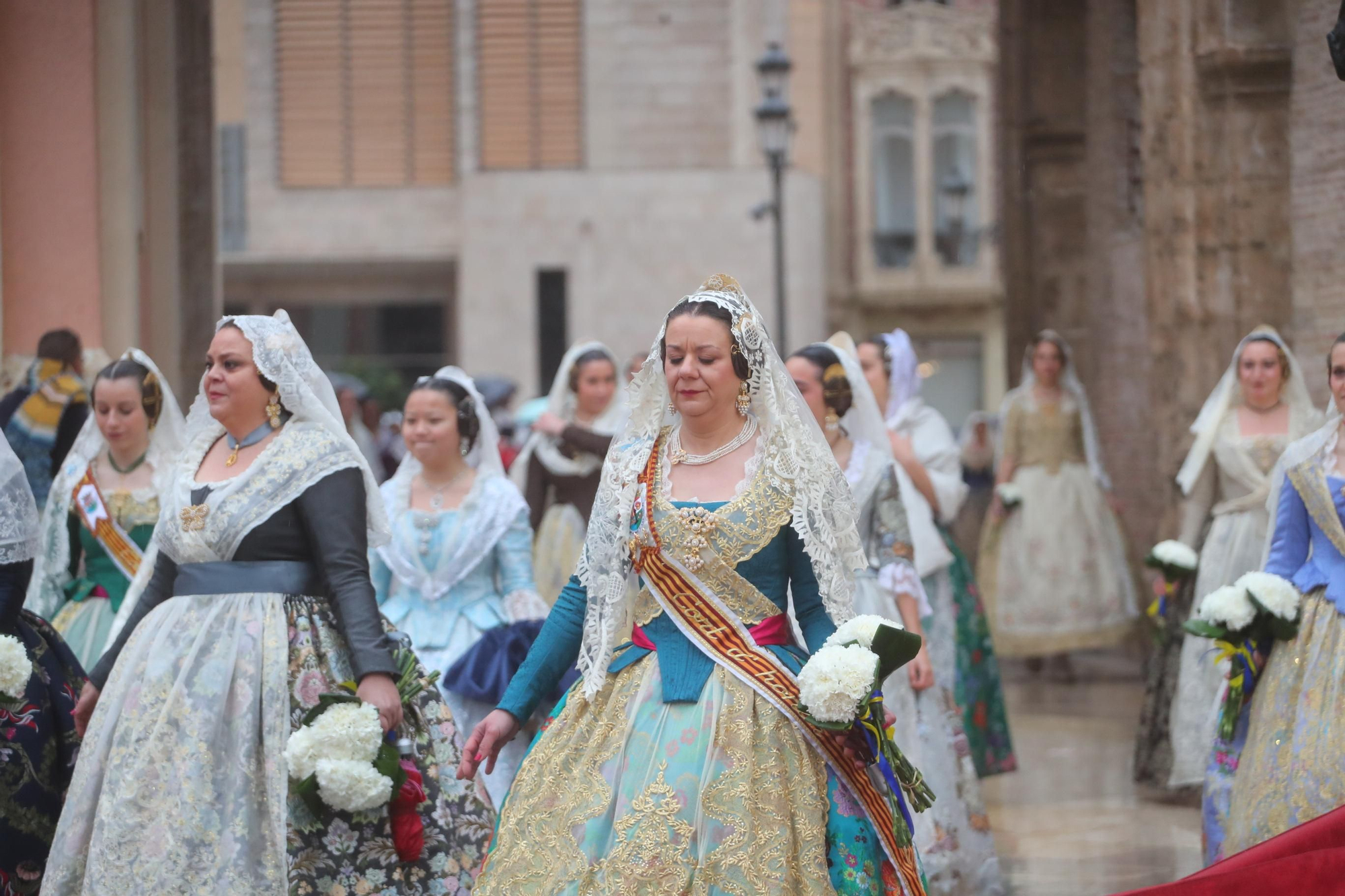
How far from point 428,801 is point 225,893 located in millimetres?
636

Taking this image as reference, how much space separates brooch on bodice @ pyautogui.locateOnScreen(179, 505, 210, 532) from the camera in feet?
16.8

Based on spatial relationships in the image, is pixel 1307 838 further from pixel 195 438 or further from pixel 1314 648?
pixel 195 438

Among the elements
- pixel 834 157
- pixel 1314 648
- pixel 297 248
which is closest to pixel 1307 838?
pixel 1314 648

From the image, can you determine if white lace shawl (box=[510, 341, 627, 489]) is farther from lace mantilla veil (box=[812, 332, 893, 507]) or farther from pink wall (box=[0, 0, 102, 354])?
pink wall (box=[0, 0, 102, 354])

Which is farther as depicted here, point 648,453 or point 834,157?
point 834,157

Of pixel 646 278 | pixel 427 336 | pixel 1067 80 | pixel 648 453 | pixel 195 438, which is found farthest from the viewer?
pixel 427 336

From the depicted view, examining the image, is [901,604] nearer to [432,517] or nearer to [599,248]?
[432,517]

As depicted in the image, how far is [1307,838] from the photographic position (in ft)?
16.8

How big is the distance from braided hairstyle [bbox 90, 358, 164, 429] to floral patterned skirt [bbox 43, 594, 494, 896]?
2.16m

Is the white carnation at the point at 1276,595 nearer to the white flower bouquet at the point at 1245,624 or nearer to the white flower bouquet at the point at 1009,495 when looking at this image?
the white flower bouquet at the point at 1245,624

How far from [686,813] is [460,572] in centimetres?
285

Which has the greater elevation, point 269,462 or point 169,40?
point 169,40

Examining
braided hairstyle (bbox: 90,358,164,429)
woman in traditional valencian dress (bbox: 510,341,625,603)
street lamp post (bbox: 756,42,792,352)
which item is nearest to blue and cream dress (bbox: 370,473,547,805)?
braided hairstyle (bbox: 90,358,164,429)

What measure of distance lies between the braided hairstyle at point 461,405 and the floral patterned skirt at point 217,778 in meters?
2.00
